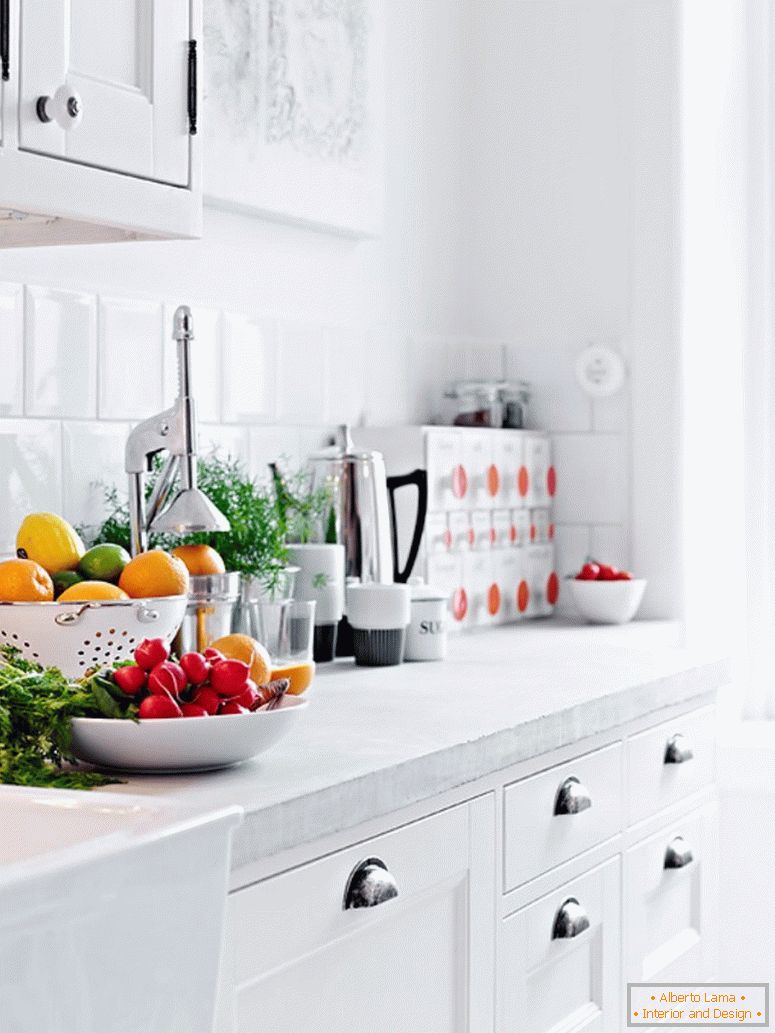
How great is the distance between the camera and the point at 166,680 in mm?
1564

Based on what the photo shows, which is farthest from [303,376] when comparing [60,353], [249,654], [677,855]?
[249,654]

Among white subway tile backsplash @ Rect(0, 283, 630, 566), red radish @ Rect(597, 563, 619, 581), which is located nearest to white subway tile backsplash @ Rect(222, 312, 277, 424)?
white subway tile backsplash @ Rect(0, 283, 630, 566)

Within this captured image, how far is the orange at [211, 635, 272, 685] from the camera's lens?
181cm

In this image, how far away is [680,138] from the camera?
3.35 m

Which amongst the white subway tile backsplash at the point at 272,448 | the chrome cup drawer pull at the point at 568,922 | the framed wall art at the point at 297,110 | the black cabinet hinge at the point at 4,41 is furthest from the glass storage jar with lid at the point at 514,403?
the black cabinet hinge at the point at 4,41

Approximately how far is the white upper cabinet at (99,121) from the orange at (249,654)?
1.57 ft

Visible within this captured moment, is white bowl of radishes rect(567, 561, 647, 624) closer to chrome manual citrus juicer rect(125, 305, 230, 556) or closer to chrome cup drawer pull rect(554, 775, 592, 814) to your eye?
chrome cup drawer pull rect(554, 775, 592, 814)

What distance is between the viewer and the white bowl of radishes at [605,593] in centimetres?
321

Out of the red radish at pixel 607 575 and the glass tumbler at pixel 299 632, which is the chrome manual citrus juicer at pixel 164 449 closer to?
the glass tumbler at pixel 299 632

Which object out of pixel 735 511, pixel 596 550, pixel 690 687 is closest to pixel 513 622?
pixel 596 550

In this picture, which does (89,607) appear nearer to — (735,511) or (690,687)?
(690,687)

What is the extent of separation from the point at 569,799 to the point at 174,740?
2.37 ft

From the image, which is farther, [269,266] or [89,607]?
[269,266]

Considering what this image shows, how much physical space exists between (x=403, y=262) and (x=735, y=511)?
34.7 inches
